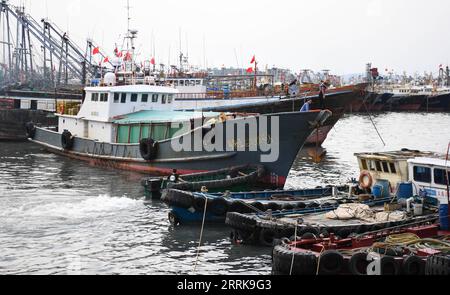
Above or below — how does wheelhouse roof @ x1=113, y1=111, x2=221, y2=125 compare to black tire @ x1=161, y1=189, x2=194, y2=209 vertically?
above

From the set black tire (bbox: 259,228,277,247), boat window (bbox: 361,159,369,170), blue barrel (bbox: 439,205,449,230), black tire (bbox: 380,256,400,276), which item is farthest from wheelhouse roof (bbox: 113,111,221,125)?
black tire (bbox: 380,256,400,276)

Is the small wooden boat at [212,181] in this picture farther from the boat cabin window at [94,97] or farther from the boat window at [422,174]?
the boat cabin window at [94,97]

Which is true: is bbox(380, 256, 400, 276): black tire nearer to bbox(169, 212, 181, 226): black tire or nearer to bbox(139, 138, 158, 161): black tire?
bbox(169, 212, 181, 226): black tire

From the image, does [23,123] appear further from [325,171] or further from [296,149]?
[296,149]

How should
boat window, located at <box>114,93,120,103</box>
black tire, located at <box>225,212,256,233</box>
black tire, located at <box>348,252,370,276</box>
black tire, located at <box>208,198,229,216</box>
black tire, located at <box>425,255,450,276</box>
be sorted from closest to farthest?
black tire, located at <box>425,255,450,276</box> → black tire, located at <box>348,252,370,276</box> → black tire, located at <box>225,212,256,233</box> → black tire, located at <box>208,198,229,216</box> → boat window, located at <box>114,93,120,103</box>

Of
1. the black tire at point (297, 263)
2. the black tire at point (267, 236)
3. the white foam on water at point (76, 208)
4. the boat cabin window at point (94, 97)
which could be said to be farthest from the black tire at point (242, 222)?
the boat cabin window at point (94, 97)

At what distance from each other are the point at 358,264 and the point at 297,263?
140 centimetres

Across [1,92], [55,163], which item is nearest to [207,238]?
[55,163]

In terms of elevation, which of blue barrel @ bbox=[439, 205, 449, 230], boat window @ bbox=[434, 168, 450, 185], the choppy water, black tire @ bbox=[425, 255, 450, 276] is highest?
boat window @ bbox=[434, 168, 450, 185]

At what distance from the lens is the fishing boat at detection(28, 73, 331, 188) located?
1050 inches

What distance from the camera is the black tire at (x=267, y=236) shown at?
58.6 ft

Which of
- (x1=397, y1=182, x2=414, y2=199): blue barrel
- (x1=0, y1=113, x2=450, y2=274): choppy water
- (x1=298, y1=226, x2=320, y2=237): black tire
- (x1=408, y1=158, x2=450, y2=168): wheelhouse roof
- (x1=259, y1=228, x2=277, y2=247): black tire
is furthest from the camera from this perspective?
(x1=397, y1=182, x2=414, y2=199): blue barrel

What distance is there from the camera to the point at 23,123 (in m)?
50.7

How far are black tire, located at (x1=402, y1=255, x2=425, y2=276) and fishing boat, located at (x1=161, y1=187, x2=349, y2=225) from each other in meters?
5.65
